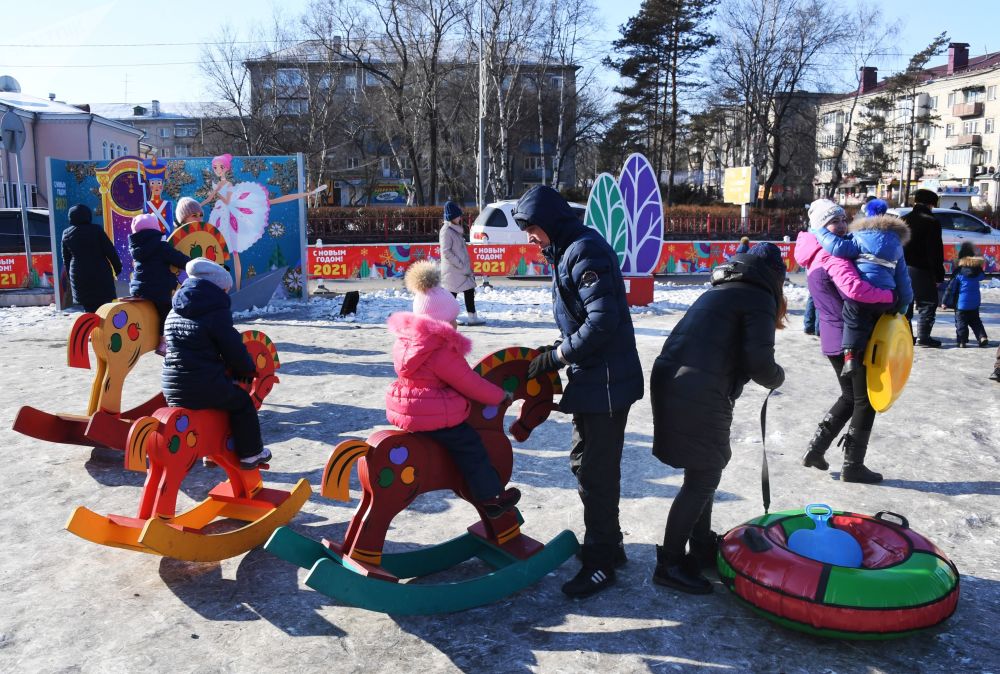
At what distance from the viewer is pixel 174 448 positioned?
4.17m

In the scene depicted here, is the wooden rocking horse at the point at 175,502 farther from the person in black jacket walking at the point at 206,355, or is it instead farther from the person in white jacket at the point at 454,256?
the person in white jacket at the point at 454,256

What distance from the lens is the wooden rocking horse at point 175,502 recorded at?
379 cm

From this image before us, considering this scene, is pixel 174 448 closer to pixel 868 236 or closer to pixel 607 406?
pixel 607 406

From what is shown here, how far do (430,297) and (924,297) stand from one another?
27.6 feet

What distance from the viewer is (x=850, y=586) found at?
3195 mm

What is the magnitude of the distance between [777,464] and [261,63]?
155 ft

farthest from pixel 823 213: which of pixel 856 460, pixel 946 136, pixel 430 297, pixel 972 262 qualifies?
pixel 946 136

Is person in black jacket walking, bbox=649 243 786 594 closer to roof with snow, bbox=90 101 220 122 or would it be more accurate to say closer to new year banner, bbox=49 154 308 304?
new year banner, bbox=49 154 308 304

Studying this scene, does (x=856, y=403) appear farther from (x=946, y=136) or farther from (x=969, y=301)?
(x=946, y=136)

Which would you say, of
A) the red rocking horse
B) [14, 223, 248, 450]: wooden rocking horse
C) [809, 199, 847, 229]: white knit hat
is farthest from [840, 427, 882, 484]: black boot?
[14, 223, 248, 450]: wooden rocking horse

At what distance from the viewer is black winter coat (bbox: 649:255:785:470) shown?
350cm

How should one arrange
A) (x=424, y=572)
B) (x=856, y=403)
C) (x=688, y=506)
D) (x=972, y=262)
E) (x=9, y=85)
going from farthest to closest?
1. (x=9, y=85)
2. (x=972, y=262)
3. (x=856, y=403)
4. (x=424, y=572)
5. (x=688, y=506)

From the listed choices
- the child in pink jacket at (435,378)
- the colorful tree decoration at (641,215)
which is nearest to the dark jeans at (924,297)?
the colorful tree decoration at (641,215)

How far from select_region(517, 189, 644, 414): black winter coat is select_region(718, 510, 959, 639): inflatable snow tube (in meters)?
0.91
